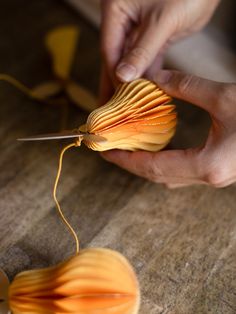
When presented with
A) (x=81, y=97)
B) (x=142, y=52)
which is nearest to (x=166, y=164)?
(x=142, y=52)

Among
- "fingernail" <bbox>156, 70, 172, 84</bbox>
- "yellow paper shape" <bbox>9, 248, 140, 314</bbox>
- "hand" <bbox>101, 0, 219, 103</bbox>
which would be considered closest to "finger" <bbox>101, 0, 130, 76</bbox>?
"hand" <bbox>101, 0, 219, 103</bbox>

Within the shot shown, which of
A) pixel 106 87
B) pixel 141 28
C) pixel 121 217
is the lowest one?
pixel 121 217

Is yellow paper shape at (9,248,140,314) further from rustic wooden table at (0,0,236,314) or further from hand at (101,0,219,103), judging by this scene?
hand at (101,0,219,103)

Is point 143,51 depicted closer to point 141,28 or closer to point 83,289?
point 141,28

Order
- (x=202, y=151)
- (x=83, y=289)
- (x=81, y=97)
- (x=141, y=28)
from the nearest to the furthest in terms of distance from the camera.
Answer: (x=83, y=289) < (x=202, y=151) < (x=141, y=28) < (x=81, y=97)

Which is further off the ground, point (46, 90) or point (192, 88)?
point (192, 88)

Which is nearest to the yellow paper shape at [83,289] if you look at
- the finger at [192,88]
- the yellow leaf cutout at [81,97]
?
the finger at [192,88]

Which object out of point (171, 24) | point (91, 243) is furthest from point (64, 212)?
point (171, 24)
